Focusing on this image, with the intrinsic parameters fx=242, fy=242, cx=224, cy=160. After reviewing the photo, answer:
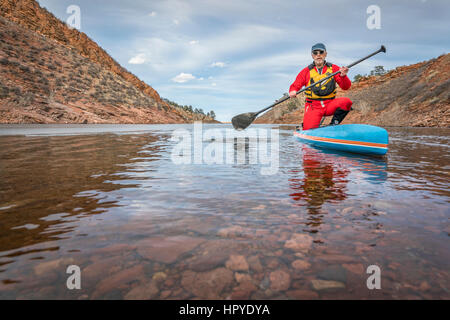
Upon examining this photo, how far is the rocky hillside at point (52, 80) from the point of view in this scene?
25.8 m

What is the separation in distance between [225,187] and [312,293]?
90.8 inches

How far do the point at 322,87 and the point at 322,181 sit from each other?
258 inches

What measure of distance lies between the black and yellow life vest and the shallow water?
6264mm

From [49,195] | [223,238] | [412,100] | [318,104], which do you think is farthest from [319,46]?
[412,100]

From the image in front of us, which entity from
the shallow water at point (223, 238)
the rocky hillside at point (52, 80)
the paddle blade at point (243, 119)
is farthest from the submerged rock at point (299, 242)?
the rocky hillside at point (52, 80)

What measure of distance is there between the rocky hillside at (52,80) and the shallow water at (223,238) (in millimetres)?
26543

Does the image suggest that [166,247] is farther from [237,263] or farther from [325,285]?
[325,285]

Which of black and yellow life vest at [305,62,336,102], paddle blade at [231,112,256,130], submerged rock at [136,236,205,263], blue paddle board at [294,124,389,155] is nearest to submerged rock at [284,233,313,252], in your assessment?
submerged rock at [136,236,205,263]

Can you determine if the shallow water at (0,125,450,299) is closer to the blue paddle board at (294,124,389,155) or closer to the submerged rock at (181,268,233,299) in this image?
the submerged rock at (181,268,233,299)

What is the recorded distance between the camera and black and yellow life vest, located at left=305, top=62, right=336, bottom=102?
9.23m

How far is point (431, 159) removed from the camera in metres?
5.98

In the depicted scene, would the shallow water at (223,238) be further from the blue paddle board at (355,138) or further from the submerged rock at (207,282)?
the blue paddle board at (355,138)

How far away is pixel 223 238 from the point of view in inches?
78.4

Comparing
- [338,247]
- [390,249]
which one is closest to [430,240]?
[390,249]
